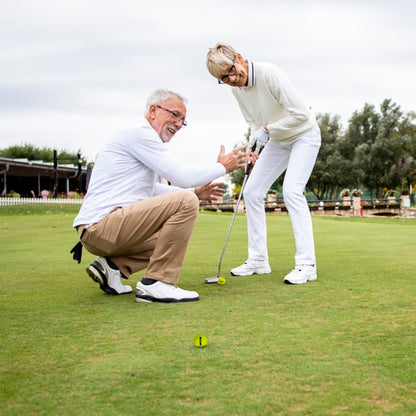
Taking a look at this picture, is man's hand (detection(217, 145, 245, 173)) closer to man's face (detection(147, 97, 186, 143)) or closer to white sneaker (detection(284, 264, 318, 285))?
man's face (detection(147, 97, 186, 143))

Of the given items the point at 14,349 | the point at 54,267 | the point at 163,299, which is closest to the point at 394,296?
the point at 163,299

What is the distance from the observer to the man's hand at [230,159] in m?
3.95

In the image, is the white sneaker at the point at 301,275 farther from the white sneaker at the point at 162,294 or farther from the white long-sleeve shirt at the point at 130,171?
the white long-sleeve shirt at the point at 130,171

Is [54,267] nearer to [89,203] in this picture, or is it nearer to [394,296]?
[89,203]

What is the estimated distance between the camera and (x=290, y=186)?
472cm

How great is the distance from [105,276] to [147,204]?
67 cm

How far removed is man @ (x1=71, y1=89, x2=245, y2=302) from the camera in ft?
12.4

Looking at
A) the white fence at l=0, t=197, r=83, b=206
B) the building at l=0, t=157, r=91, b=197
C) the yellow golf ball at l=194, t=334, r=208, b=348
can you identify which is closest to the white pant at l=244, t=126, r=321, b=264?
the yellow golf ball at l=194, t=334, r=208, b=348

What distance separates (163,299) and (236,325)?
916 millimetres

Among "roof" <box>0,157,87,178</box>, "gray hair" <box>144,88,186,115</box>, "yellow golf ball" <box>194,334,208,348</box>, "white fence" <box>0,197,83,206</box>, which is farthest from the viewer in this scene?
"roof" <box>0,157,87,178</box>

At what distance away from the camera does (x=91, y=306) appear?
3.58 m

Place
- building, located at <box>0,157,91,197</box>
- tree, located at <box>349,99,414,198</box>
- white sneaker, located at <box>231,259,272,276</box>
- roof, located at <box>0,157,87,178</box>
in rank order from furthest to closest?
tree, located at <box>349,99,414,198</box> < building, located at <box>0,157,91,197</box> < roof, located at <box>0,157,87,178</box> < white sneaker, located at <box>231,259,272,276</box>

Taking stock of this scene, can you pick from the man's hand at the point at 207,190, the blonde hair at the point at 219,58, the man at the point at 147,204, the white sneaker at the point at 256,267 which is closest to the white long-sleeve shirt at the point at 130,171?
the man at the point at 147,204

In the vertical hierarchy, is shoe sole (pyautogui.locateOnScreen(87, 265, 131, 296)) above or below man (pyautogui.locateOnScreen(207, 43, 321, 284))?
below
